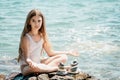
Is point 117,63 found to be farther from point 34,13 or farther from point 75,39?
point 34,13

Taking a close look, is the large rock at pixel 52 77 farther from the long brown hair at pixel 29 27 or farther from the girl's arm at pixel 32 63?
the long brown hair at pixel 29 27

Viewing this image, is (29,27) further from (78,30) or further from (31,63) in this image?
(78,30)

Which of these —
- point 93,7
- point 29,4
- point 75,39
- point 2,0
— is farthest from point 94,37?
point 2,0

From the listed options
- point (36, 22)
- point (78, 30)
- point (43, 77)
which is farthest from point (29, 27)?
point (78, 30)

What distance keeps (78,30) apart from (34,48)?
810 cm

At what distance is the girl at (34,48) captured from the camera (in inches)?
271

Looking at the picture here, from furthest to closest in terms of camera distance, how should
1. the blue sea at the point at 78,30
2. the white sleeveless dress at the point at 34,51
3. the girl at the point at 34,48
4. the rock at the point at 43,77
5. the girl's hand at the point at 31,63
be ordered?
the blue sea at the point at 78,30, the white sleeveless dress at the point at 34,51, the girl at the point at 34,48, the girl's hand at the point at 31,63, the rock at the point at 43,77

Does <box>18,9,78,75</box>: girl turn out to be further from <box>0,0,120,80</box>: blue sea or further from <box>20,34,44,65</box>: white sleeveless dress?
<box>0,0,120,80</box>: blue sea

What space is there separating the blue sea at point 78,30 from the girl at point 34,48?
9.37 ft

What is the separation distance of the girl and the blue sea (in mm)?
2857

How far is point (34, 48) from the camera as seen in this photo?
710cm

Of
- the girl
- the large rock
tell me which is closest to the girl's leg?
the girl

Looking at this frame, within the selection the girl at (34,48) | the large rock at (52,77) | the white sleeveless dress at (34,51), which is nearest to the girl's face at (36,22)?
the girl at (34,48)

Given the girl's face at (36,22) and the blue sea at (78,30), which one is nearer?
the girl's face at (36,22)
